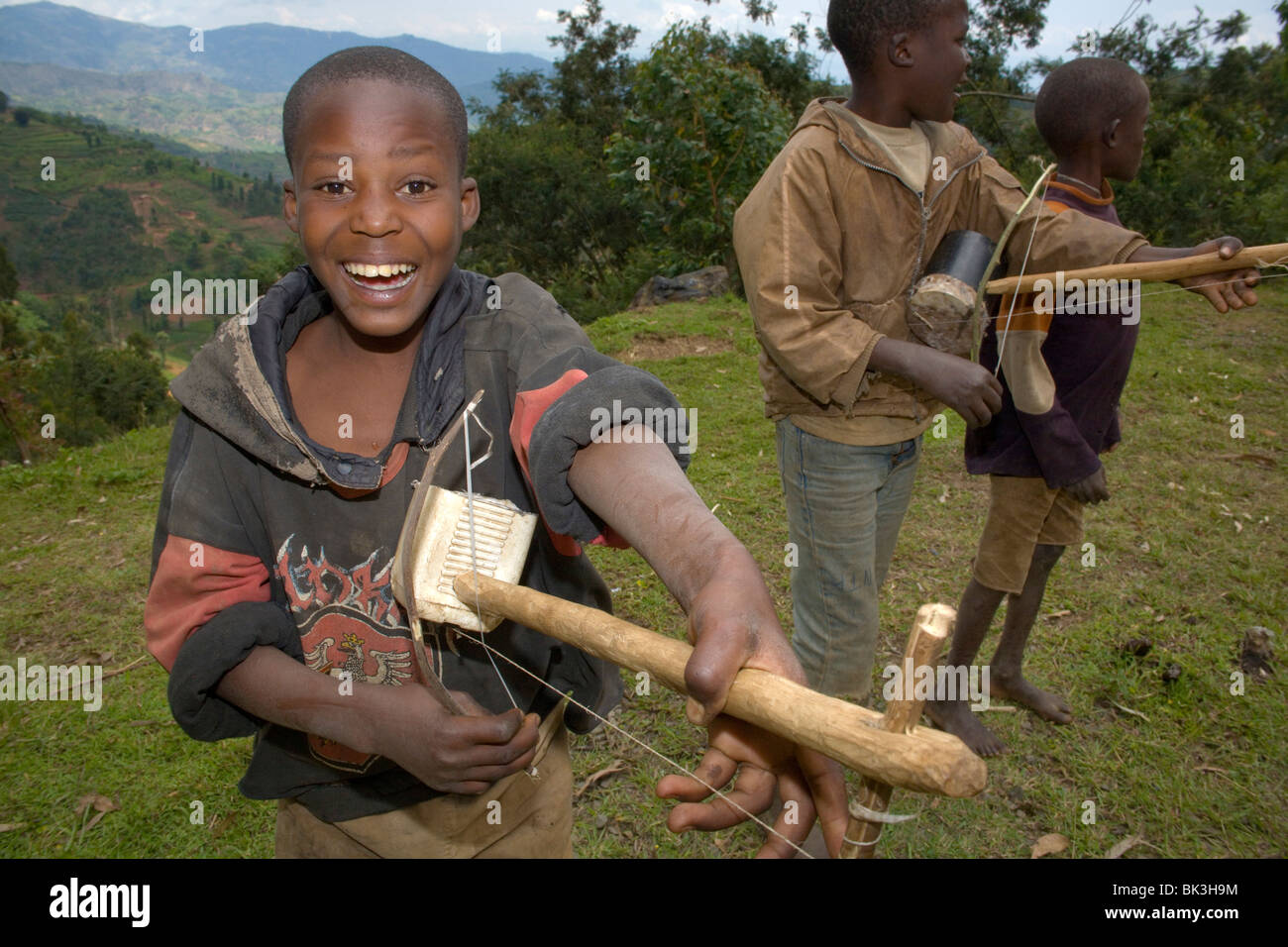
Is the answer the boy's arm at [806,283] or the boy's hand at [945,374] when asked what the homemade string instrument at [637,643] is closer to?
the boy's arm at [806,283]

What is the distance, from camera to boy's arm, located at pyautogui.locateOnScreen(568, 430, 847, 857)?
2.96ft

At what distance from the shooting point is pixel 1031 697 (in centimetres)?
328

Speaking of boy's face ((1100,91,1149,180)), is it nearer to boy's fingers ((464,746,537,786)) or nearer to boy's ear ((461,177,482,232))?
boy's ear ((461,177,482,232))

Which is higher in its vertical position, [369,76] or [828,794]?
[369,76]

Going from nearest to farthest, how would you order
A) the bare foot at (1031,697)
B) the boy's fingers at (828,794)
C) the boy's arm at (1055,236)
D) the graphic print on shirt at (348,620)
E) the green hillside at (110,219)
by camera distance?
1. the boy's fingers at (828,794)
2. the graphic print on shirt at (348,620)
3. the boy's arm at (1055,236)
4. the bare foot at (1031,697)
5. the green hillside at (110,219)

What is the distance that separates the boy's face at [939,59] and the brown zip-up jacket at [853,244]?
169 mm

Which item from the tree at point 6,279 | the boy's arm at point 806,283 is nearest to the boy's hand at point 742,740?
the boy's arm at point 806,283

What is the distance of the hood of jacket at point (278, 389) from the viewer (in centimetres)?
134

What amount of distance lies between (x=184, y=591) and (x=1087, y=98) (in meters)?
3.07

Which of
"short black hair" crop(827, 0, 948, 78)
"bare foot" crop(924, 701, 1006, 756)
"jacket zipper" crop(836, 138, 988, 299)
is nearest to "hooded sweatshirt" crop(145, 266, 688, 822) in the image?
"jacket zipper" crop(836, 138, 988, 299)

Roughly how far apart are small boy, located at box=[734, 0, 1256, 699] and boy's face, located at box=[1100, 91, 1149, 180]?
49 centimetres

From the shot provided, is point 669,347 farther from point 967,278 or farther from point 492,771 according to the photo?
point 492,771

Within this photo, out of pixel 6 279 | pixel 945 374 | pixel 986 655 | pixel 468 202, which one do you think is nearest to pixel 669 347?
pixel 986 655

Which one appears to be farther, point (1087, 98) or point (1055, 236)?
point (1087, 98)
